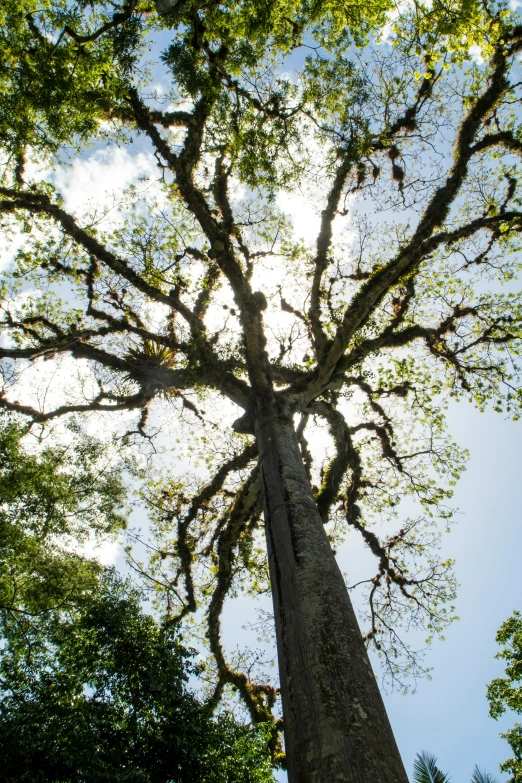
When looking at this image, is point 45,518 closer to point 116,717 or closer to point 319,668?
point 116,717

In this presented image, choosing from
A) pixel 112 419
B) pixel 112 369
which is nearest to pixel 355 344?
pixel 112 369

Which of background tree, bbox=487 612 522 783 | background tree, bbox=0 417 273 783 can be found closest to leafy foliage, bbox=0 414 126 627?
background tree, bbox=0 417 273 783

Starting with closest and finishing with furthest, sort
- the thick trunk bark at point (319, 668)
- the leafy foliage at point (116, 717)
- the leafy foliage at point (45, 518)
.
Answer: the thick trunk bark at point (319, 668) < the leafy foliage at point (116, 717) < the leafy foliage at point (45, 518)

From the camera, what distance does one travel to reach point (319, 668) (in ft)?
9.57

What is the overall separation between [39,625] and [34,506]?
2.73 metres

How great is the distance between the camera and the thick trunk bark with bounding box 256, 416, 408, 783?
2361 mm

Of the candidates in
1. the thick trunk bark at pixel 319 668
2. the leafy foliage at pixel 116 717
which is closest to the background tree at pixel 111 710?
Result: the leafy foliage at pixel 116 717

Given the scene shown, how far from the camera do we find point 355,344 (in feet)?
32.4

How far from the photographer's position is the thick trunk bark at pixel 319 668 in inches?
93.0

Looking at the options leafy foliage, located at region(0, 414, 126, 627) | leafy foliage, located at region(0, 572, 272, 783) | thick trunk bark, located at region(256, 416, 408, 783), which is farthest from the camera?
leafy foliage, located at region(0, 414, 126, 627)

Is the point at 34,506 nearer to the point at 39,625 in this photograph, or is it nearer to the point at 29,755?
the point at 39,625

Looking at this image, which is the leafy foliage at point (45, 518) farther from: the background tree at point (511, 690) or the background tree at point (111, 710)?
the background tree at point (511, 690)

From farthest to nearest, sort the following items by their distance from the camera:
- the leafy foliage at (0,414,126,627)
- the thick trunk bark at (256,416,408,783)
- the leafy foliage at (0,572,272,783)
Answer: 1. the leafy foliage at (0,414,126,627)
2. the leafy foliage at (0,572,272,783)
3. the thick trunk bark at (256,416,408,783)

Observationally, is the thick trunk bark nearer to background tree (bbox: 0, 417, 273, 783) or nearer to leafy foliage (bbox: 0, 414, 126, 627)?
background tree (bbox: 0, 417, 273, 783)
